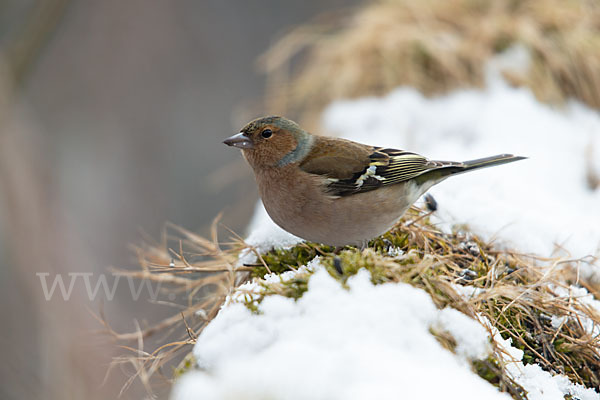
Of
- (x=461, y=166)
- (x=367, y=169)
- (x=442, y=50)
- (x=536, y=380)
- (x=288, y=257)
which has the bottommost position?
(x=536, y=380)

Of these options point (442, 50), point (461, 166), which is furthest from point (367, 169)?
point (442, 50)

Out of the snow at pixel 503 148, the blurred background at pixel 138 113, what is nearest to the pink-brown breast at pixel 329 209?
the snow at pixel 503 148

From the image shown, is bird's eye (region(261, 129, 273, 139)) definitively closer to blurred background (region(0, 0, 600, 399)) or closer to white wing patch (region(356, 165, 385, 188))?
white wing patch (region(356, 165, 385, 188))

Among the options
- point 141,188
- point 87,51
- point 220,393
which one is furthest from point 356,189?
point 87,51

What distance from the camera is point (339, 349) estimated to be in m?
1.44

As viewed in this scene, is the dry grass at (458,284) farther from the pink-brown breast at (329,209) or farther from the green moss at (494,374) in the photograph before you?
the pink-brown breast at (329,209)

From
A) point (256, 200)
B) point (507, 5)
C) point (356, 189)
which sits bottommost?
point (256, 200)

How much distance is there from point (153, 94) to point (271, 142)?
6592 millimetres

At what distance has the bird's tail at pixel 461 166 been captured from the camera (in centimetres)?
282

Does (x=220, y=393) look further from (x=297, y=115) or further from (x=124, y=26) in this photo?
(x=124, y=26)

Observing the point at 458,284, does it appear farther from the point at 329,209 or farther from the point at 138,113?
the point at 138,113

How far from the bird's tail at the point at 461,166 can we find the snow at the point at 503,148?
0.50ft

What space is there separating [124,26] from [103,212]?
3.31 metres

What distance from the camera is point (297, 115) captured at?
16.5 ft
